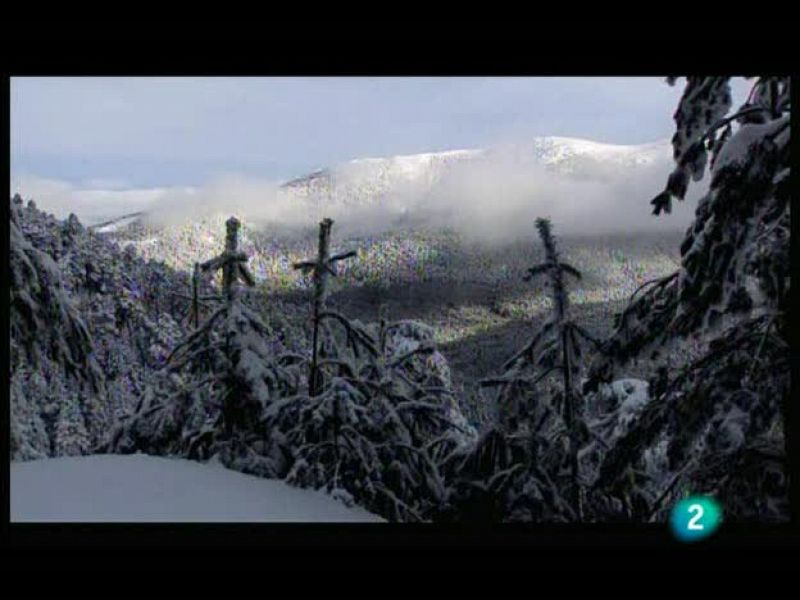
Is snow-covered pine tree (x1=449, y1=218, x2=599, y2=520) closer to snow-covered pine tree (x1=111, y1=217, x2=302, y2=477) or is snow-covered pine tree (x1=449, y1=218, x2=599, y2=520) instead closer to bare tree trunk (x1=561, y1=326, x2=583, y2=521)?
bare tree trunk (x1=561, y1=326, x2=583, y2=521)

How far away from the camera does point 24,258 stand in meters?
5.45

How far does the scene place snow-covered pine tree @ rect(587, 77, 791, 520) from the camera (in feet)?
12.9

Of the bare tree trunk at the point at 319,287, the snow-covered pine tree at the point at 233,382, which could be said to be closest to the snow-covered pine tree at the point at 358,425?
the bare tree trunk at the point at 319,287

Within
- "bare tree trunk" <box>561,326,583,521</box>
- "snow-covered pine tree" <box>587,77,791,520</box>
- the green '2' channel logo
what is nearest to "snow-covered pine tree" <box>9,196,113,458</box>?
"snow-covered pine tree" <box>587,77,791,520</box>

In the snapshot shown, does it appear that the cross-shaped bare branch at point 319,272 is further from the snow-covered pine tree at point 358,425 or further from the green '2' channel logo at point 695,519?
the green '2' channel logo at point 695,519

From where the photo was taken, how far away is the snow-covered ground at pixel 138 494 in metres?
4.02

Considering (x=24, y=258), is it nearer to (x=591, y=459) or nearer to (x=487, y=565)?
(x=487, y=565)

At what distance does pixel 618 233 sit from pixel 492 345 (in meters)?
55.6

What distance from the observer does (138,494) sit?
431 cm

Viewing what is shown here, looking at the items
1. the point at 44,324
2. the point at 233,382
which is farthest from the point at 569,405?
the point at 44,324

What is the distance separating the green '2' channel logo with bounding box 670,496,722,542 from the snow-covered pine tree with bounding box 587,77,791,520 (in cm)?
117

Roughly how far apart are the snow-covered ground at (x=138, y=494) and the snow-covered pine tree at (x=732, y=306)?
2.64 metres
